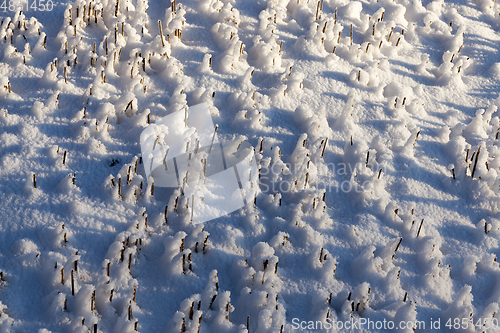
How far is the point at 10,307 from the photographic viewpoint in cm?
216

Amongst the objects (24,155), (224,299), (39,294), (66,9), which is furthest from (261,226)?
(66,9)

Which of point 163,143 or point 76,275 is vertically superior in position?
point 163,143

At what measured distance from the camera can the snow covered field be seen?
232 cm

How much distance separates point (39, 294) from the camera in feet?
7.33

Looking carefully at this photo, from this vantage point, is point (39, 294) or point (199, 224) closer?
point (39, 294)

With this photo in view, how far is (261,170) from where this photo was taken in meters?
2.94

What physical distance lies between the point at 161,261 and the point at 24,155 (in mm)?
1132

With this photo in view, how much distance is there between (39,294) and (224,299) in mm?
943

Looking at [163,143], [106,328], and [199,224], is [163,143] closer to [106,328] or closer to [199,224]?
[199,224]

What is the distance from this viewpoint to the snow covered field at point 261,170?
7.60 ft

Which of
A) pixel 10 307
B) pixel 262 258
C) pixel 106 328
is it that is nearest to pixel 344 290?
pixel 262 258

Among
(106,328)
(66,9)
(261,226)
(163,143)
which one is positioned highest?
(66,9)

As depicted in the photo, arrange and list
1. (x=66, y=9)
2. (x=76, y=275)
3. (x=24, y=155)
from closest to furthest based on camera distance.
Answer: (x=76, y=275), (x=24, y=155), (x=66, y=9)

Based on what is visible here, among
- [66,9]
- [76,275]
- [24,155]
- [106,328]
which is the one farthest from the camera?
[66,9]
